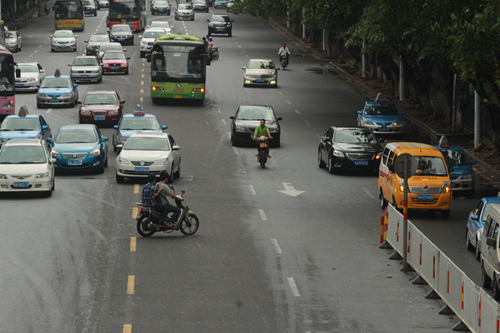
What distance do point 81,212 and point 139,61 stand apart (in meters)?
39.4

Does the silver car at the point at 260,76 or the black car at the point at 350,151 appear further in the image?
the silver car at the point at 260,76

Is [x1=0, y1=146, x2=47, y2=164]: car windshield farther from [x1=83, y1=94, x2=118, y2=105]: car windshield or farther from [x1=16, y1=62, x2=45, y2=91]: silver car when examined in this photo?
[x1=16, y1=62, x2=45, y2=91]: silver car

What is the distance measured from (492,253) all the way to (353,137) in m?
14.5

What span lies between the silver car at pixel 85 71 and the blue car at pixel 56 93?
628 cm

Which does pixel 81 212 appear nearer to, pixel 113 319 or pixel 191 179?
pixel 191 179

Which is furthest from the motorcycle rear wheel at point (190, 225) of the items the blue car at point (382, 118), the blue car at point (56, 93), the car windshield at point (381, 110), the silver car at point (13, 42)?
the silver car at point (13, 42)

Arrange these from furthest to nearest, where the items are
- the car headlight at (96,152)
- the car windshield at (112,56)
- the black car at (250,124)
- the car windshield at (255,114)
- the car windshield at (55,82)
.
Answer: the car windshield at (112,56) → the car windshield at (55,82) → the car windshield at (255,114) → the black car at (250,124) → the car headlight at (96,152)

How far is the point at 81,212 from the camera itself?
22.1m

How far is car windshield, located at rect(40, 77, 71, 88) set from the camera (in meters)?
41.8

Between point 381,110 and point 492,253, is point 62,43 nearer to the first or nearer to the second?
point 381,110

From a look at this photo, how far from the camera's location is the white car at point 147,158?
25750 millimetres

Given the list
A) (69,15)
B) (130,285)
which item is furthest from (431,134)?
(69,15)

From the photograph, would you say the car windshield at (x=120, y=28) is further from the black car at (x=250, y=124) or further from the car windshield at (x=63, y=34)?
the black car at (x=250, y=124)

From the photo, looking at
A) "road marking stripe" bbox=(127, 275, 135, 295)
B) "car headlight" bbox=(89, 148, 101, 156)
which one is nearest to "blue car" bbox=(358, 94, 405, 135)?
"car headlight" bbox=(89, 148, 101, 156)
